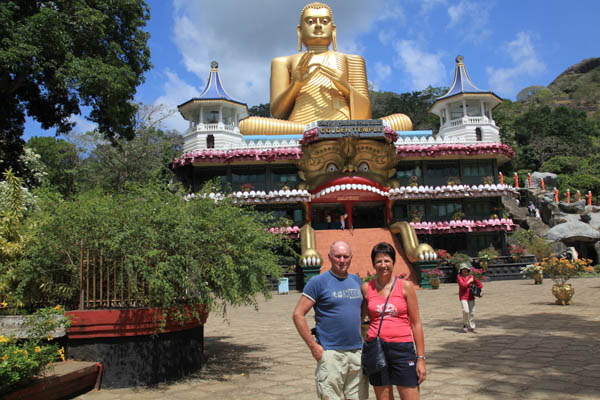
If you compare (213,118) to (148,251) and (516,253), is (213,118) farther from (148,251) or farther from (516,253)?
(148,251)

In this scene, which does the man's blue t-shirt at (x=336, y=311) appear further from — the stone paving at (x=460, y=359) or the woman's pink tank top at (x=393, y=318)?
the stone paving at (x=460, y=359)

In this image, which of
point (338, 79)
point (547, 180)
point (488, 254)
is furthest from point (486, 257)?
point (547, 180)

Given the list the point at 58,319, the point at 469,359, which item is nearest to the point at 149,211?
the point at 58,319

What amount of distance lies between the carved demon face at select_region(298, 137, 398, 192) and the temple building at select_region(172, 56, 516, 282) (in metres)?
0.05

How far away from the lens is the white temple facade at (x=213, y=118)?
26.5 metres

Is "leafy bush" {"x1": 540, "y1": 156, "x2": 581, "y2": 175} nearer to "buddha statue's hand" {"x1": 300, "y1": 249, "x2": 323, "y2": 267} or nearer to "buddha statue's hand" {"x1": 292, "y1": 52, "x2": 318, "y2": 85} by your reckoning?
"buddha statue's hand" {"x1": 292, "y1": 52, "x2": 318, "y2": 85}

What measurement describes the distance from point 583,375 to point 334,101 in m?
24.0

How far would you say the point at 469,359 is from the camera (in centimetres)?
712

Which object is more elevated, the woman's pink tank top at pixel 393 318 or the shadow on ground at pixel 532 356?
the woman's pink tank top at pixel 393 318

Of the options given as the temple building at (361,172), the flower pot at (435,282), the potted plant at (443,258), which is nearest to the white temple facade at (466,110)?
the temple building at (361,172)

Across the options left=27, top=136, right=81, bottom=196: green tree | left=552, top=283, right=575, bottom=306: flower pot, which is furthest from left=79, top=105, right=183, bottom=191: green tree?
left=552, top=283, right=575, bottom=306: flower pot

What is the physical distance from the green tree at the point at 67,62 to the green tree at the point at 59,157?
829 inches

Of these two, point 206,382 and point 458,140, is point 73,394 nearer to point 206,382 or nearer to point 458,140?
point 206,382

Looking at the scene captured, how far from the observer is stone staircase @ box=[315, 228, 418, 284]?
67.4ft
